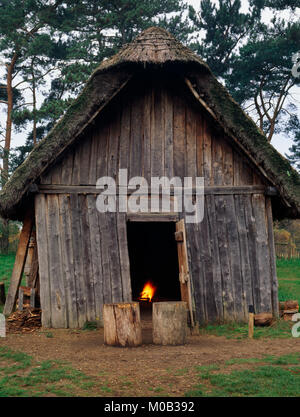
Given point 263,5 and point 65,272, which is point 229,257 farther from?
point 263,5

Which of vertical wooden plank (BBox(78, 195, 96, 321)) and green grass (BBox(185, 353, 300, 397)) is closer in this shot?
green grass (BBox(185, 353, 300, 397))

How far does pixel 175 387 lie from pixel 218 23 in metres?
24.0

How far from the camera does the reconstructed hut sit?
9500mm

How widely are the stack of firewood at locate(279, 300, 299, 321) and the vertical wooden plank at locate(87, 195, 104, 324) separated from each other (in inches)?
141

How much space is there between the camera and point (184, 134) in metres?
10.2

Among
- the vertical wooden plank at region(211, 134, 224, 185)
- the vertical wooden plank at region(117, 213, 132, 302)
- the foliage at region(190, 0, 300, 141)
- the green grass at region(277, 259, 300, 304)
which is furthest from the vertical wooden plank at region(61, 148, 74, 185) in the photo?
the foliage at region(190, 0, 300, 141)

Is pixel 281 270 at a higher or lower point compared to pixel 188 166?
lower

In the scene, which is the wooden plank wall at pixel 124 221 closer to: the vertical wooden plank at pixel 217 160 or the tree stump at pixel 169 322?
the vertical wooden plank at pixel 217 160

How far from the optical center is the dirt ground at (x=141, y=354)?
5949mm

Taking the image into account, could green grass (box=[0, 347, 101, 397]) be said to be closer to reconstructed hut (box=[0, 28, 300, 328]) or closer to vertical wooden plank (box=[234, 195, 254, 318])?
reconstructed hut (box=[0, 28, 300, 328])

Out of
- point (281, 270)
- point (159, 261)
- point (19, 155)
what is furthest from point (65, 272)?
point (19, 155)

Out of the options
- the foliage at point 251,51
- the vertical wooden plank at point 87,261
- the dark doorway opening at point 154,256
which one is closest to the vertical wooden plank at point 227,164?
the vertical wooden plank at point 87,261

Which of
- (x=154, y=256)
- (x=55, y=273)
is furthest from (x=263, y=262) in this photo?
(x=154, y=256)

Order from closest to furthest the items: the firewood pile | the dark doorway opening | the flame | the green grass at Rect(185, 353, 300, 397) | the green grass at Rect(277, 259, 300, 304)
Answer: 1. the green grass at Rect(185, 353, 300, 397)
2. the firewood pile
3. the green grass at Rect(277, 259, 300, 304)
4. the flame
5. the dark doorway opening
